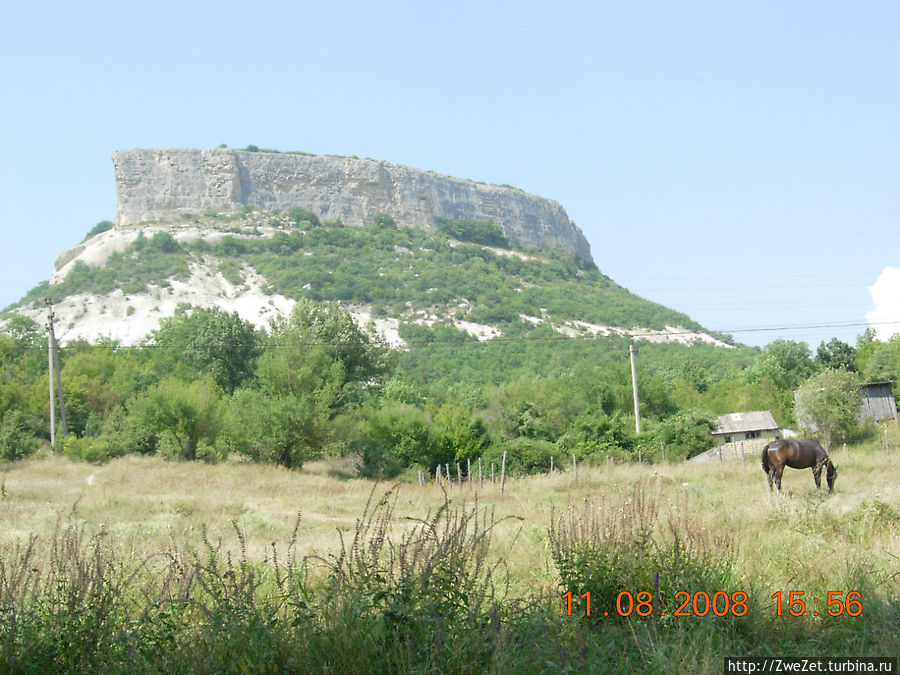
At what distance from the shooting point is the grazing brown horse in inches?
605

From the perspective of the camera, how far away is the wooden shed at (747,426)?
4164 centimetres

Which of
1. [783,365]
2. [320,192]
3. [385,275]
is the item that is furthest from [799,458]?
[320,192]

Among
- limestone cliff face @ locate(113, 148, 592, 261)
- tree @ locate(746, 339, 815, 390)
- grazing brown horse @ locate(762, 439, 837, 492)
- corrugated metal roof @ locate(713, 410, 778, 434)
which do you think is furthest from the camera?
limestone cliff face @ locate(113, 148, 592, 261)

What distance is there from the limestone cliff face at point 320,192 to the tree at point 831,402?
10211 centimetres

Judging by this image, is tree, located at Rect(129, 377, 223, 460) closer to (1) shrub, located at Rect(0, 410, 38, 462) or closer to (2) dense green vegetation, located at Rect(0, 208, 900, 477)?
(2) dense green vegetation, located at Rect(0, 208, 900, 477)

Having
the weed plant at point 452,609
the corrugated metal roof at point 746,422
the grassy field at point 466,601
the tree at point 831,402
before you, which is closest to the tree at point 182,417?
the corrugated metal roof at point 746,422

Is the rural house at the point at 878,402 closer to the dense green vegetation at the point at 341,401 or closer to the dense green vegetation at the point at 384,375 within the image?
the dense green vegetation at the point at 384,375

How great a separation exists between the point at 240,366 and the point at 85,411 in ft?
46.6

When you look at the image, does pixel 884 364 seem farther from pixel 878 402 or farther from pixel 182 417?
pixel 182 417

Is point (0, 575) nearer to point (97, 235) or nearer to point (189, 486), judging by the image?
point (189, 486)

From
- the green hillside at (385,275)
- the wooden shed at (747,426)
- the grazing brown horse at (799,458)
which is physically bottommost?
the wooden shed at (747,426)

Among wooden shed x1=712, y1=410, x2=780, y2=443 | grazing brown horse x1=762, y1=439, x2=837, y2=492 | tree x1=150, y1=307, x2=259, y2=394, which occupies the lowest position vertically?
wooden shed x1=712, y1=410, x2=780, y2=443

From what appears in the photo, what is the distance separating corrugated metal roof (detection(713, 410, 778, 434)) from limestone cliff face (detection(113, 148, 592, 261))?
97177 millimetres

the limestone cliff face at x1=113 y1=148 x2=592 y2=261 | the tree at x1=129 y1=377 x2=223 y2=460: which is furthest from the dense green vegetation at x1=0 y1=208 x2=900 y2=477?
the limestone cliff face at x1=113 y1=148 x2=592 y2=261
